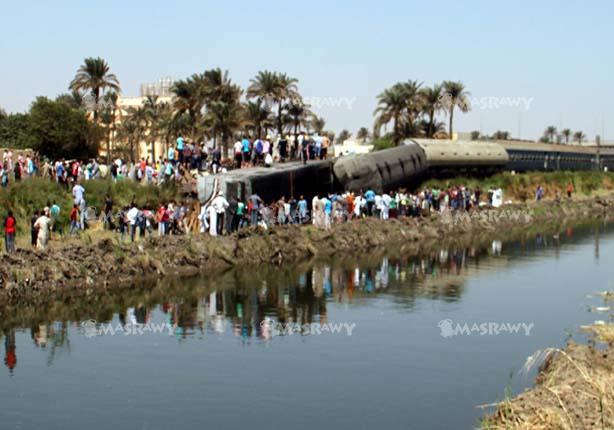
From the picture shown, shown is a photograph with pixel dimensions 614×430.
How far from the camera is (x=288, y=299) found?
31.1m

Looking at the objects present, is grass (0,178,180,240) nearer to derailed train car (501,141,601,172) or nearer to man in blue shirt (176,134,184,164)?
man in blue shirt (176,134,184,164)

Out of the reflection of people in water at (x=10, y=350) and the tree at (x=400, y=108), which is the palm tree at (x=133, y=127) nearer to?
the tree at (x=400, y=108)

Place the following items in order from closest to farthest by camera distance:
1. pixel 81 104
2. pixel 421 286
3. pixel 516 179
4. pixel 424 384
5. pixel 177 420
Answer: pixel 177 420
pixel 424 384
pixel 421 286
pixel 516 179
pixel 81 104

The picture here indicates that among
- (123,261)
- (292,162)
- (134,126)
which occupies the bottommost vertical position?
(123,261)

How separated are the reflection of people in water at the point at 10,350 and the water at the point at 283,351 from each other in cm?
5

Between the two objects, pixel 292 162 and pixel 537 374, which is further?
pixel 292 162

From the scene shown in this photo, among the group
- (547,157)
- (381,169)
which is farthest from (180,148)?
(547,157)

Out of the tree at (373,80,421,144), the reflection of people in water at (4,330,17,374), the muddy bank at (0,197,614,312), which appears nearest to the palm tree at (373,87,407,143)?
the tree at (373,80,421,144)

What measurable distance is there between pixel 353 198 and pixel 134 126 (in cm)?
6607

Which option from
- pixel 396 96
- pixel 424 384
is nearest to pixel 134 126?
pixel 396 96

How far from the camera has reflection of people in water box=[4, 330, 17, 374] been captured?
21500 mm

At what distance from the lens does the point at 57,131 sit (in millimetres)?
81125

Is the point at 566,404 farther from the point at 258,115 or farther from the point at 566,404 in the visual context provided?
the point at 258,115

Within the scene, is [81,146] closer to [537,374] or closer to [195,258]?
[195,258]
